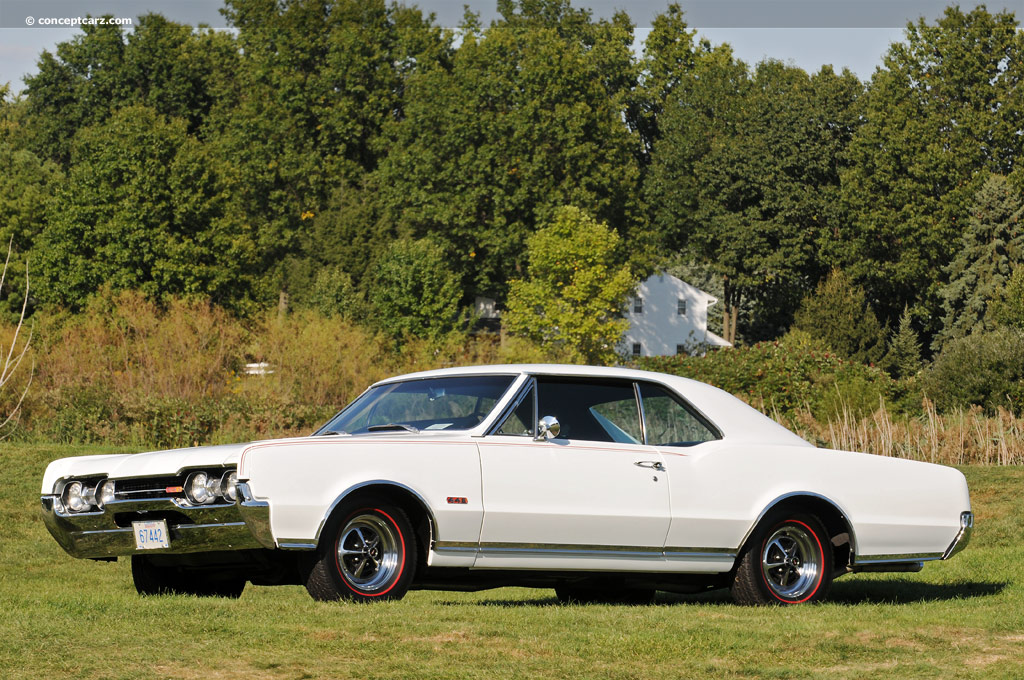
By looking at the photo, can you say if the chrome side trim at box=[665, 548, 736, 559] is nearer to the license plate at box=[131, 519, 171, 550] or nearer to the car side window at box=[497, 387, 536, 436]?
the car side window at box=[497, 387, 536, 436]

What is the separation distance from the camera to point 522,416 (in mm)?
9023

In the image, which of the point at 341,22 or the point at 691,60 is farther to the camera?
the point at 691,60

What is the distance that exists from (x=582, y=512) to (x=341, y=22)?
78677 mm

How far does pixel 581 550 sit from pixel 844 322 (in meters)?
65.2

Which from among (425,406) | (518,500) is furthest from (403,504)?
(425,406)

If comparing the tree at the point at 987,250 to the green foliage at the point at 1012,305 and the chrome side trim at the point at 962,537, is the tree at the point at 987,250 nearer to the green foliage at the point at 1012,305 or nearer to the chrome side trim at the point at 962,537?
the green foliage at the point at 1012,305

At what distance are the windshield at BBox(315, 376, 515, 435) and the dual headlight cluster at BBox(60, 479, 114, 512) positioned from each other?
1.44 metres

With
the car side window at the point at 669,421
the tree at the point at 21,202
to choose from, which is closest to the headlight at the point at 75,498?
the car side window at the point at 669,421

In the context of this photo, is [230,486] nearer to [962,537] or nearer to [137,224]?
[962,537]

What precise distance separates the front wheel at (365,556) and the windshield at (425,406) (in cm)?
81

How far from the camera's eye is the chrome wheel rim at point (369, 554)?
837 cm

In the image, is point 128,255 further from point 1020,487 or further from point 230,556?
point 230,556

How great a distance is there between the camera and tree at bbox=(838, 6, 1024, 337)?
236 feet

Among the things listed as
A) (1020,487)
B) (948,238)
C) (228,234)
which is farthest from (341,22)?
(1020,487)
